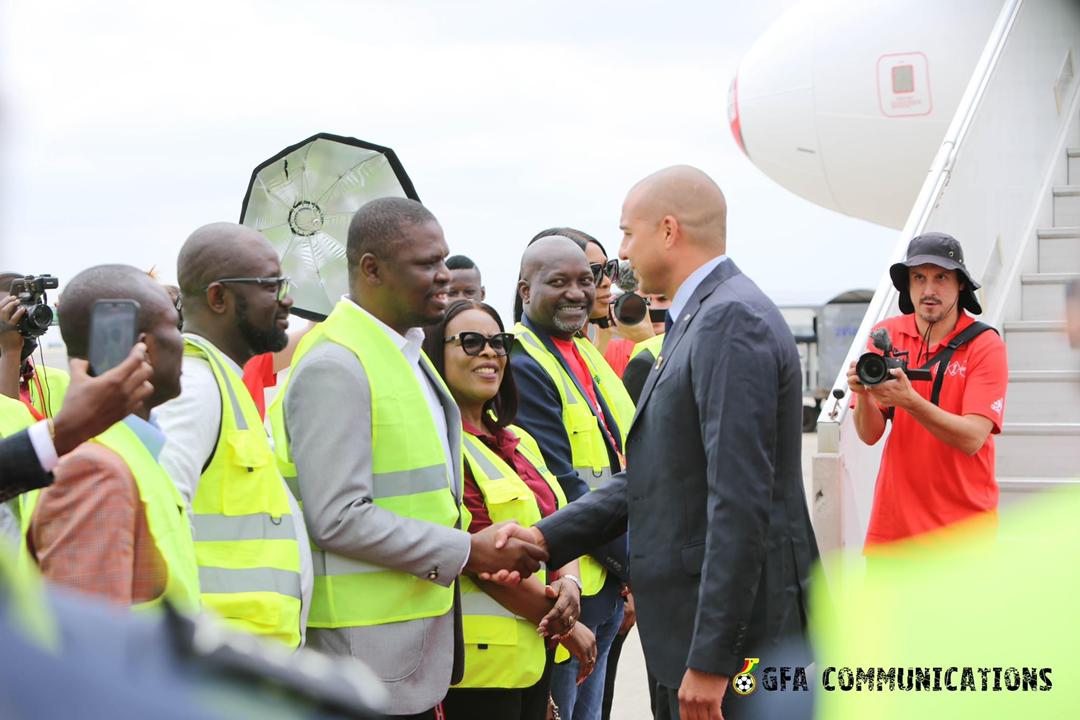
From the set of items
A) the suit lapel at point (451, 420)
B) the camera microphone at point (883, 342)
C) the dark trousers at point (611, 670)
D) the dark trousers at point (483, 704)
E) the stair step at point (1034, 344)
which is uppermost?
the suit lapel at point (451, 420)

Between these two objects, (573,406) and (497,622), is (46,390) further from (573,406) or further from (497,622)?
(497,622)

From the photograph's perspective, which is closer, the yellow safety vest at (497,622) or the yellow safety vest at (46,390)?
the yellow safety vest at (497,622)

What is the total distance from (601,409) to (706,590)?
6.60 ft

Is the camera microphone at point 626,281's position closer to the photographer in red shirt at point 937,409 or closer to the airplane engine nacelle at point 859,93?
the photographer in red shirt at point 937,409

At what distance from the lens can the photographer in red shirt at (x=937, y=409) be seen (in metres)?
4.74

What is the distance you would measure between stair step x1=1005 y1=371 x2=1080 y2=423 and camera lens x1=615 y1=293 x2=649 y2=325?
2147 millimetres

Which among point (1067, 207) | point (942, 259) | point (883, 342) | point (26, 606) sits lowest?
point (883, 342)

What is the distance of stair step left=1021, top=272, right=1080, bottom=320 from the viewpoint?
7.89m

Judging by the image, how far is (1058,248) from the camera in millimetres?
8438

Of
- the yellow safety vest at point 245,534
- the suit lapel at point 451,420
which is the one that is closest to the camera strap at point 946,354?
the suit lapel at point 451,420

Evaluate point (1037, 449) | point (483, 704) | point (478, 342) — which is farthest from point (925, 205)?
point (483, 704)

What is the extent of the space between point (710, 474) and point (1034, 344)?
17.4 ft

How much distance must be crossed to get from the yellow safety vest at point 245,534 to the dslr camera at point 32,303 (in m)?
1.84

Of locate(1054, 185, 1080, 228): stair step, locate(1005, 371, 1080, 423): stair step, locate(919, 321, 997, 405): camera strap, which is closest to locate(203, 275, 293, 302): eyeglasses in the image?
locate(919, 321, 997, 405): camera strap
